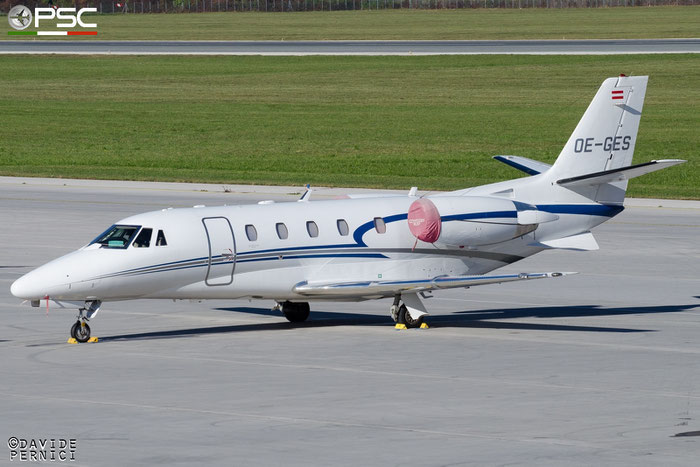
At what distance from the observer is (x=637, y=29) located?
13888 centimetres

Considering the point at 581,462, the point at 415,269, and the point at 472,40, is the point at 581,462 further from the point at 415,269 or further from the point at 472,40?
the point at 472,40

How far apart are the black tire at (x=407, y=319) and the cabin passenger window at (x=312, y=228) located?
2528mm

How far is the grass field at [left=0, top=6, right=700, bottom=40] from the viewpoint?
5482 inches

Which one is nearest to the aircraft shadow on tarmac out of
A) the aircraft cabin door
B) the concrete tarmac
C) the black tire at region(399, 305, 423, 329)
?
the concrete tarmac

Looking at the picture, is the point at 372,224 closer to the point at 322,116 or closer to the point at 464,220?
the point at 464,220

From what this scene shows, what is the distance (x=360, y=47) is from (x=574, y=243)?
3800 inches

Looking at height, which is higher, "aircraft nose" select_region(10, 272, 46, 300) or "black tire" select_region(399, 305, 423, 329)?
"aircraft nose" select_region(10, 272, 46, 300)

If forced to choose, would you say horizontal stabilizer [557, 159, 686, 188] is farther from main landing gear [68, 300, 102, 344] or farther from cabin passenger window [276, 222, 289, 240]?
main landing gear [68, 300, 102, 344]

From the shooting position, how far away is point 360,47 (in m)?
126

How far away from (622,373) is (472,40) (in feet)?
362

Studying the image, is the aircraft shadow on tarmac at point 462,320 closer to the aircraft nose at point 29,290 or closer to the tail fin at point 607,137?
the aircraft nose at point 29,290

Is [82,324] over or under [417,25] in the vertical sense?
under

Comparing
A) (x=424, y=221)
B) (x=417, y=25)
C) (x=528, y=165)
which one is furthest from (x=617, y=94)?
(x=417, y=25)

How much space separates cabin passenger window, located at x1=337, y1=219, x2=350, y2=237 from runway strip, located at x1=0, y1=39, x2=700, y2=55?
3413 inches
